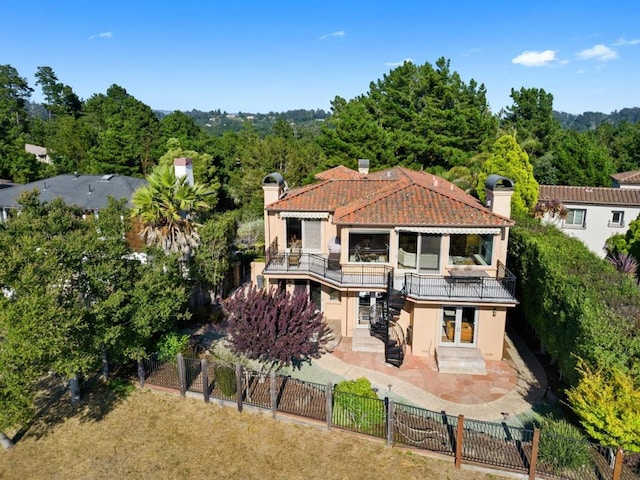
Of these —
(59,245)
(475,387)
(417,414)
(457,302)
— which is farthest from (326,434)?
(59,245)

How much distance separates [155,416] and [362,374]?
8.78 meters

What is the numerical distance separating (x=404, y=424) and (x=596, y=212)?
28650 mm

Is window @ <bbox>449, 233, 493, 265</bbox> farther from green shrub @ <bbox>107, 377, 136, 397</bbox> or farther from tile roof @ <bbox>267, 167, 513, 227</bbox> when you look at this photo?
green shrub @ <bbox>107, 377, 136, 397</bbox>

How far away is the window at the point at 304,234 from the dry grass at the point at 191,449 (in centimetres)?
971

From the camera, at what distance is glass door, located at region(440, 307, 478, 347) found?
2055 centimetres

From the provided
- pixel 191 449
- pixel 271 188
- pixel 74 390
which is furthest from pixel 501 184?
pixel 74 390

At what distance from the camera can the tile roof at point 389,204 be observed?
67.1 feet

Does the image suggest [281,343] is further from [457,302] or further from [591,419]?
[591,419]

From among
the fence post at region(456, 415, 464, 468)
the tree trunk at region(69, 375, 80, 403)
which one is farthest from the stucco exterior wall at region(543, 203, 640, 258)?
the tree trunk at region(69, 375, 80, 403)

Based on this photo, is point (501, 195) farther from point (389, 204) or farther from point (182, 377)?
point (182, 377)

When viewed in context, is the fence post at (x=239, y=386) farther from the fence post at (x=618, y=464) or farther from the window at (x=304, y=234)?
the fence post at (x=618, y=464)

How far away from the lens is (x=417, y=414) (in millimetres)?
15711

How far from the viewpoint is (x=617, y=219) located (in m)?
34.4

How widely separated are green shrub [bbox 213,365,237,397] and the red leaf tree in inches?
35.7
